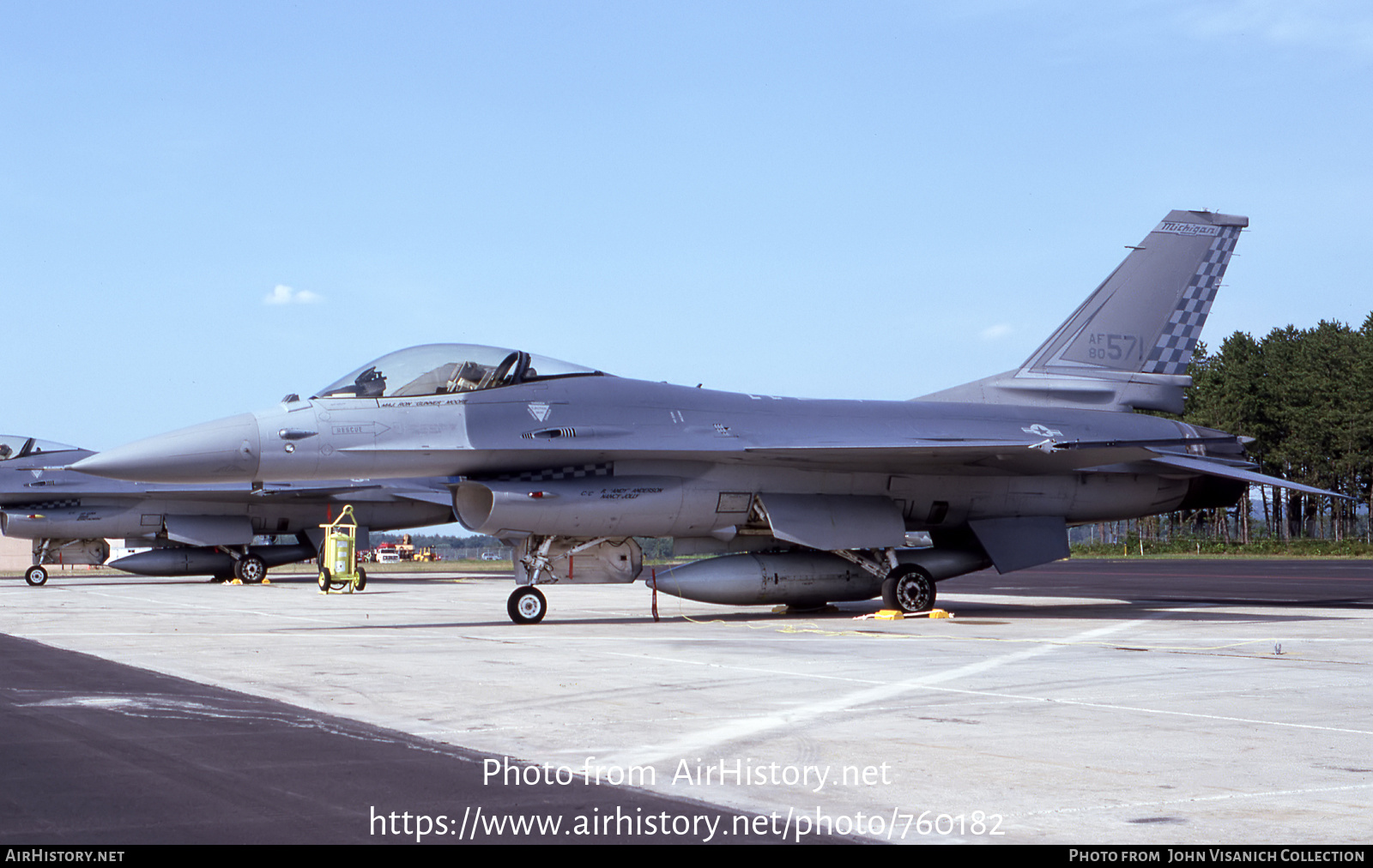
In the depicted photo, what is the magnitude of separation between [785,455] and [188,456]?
22.1 ft

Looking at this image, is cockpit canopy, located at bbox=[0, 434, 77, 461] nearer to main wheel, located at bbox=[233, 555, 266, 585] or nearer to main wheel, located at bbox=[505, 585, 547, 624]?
main wheel, located at bbox=[233, 555, 266, 585]

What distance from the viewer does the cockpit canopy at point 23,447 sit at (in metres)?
28.7

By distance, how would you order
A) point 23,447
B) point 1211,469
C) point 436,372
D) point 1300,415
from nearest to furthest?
point 436,372 < point 1211,469 < point 23,447 < point 1300,415

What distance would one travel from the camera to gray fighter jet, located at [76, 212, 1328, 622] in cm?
1344

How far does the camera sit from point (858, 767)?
5.38m

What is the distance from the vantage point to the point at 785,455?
49.0ft

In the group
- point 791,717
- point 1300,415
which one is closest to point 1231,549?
point 1300,415

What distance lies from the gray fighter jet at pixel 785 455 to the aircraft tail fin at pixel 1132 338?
29 mm

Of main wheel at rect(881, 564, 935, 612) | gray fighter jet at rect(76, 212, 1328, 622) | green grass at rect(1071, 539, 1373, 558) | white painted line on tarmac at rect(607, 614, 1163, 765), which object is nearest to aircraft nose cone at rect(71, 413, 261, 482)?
gray fighter jet at rect(76, 212, 1328, 622)

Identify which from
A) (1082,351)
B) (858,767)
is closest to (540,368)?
(1082,351)

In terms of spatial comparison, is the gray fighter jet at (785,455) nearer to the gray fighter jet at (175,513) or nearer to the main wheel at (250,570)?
the gray fighter jet at (175,513)

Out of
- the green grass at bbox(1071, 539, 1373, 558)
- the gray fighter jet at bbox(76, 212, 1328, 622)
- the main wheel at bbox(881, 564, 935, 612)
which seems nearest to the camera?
the gray fighter jet at bbox(76, 212, 1328, 622)

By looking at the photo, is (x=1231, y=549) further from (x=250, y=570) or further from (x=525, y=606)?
(x=525, y=606)

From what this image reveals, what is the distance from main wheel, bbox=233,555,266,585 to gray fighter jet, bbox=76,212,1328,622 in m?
18.5
